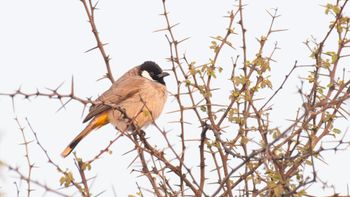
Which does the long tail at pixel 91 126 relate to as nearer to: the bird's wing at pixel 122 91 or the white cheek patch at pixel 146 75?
the bird's wing at pixel 122 91

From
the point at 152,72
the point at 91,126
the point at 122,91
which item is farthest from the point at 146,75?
the point at 91,126

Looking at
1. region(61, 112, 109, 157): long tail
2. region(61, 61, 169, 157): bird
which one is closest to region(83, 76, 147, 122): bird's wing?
region(61, 61, 169, 157): bird

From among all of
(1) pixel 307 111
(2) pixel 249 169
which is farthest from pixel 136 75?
(1) pixel 307 111

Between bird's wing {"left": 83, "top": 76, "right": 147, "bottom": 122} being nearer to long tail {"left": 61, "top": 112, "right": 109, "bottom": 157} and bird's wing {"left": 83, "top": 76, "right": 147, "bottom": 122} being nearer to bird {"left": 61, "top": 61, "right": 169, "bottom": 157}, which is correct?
bird {"left": 61, "top": 61, "right": 169, "bottom": 157}

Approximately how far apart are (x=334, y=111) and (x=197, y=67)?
2.60 feet

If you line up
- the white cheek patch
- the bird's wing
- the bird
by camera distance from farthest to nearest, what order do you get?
the white cheek patch < the bird's wing < the bird

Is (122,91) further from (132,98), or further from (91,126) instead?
(91,126)

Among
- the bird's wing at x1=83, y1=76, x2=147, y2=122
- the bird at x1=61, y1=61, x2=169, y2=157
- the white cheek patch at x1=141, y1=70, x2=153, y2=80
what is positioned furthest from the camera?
the white cheek patch at x1=141, y1=70, x2=153, y2=80

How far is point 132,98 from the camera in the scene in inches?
Answer: 241

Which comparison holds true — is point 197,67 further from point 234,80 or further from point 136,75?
point 136,75

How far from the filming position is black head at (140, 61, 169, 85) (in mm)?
6664

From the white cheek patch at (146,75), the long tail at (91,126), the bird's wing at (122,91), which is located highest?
the white cheek patch at (146,75)

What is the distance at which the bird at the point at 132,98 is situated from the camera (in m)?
5.68

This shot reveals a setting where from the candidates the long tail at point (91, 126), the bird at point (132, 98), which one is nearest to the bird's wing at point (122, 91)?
the bird at point (132, 98)
